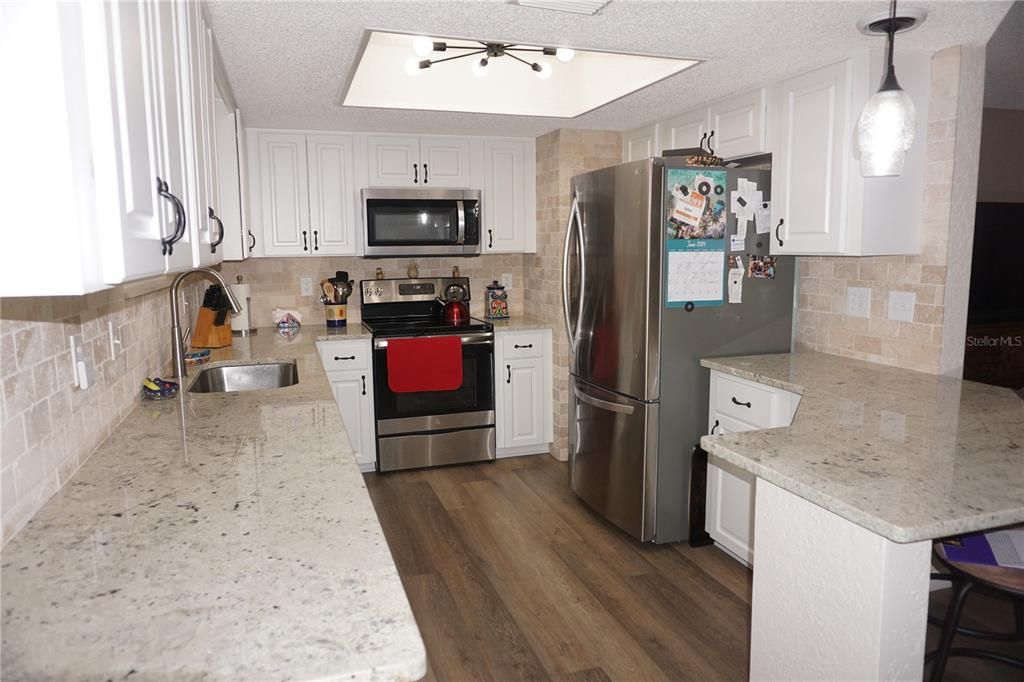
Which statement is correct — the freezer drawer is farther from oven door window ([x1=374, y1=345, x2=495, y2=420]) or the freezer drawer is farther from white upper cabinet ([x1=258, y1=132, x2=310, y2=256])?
white upper cabinet ([x1=258, y1=132, x2=310, y2=256])

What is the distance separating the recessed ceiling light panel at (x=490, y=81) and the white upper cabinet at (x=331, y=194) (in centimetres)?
74

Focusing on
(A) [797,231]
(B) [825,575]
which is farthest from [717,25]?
(B) [825,575]

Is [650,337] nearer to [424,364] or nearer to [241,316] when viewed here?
[424,364]

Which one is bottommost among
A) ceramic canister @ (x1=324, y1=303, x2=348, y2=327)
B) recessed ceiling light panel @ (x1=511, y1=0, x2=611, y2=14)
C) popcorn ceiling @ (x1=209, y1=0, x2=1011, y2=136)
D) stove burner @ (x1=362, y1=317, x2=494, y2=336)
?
stove burner @ (x1=362, y1=317, x2=494, y2=336)

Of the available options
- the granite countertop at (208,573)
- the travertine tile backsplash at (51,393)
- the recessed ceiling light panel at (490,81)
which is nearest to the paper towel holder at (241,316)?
the recessed ceiling light panel at (490,81)

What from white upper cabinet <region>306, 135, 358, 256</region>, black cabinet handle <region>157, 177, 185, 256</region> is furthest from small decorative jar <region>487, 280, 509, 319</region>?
black cabinet handle <region>157, 177, 185, 256</region>

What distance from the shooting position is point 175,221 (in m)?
1.07

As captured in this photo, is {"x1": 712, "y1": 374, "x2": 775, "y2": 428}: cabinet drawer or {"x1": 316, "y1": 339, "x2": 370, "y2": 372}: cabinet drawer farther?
{"x1": 316, "y1": 339, "x2": 370, "y2": 372}: cabinet drawer

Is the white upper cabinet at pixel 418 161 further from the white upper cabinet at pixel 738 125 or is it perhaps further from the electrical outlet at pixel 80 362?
the electrical outlet at pixel 80 362

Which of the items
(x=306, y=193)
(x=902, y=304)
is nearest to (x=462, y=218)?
(x=306, y=193)

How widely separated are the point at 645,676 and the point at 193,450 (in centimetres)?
154

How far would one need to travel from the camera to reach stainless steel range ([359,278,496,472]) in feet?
13.0

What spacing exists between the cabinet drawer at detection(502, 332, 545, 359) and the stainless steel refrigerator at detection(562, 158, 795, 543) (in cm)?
99

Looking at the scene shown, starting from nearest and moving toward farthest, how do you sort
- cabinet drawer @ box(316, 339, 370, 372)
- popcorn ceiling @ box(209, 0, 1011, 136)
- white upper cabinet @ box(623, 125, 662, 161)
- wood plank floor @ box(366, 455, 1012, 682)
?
popcorn ceiling @ box(209, 0, 1011, 136) < wood plank floor @ box(366, 455, 1012, 682) < white upper cabinet @ box(623, 125, 662, 161) < cabinet drawer @ box(316, 339, 370, 372)
